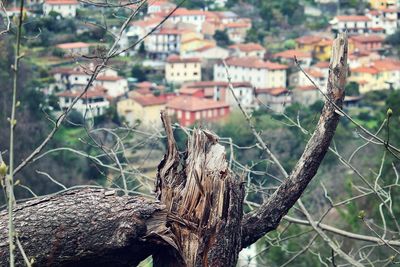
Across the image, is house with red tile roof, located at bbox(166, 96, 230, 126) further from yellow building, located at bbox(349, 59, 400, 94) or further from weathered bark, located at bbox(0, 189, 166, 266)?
weathered bark, located at bbox(0, 189, 166, 266)

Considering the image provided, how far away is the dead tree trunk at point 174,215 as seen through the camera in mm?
2324

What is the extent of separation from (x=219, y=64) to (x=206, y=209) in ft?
75.0

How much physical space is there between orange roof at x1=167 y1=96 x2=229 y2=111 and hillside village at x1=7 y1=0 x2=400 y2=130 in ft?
0.07

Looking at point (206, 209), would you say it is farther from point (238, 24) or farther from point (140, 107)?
point (238, 24)

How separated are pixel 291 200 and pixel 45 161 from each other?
10.0 metres

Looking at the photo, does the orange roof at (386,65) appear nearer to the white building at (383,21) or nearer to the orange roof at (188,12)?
the white building at (383,21)

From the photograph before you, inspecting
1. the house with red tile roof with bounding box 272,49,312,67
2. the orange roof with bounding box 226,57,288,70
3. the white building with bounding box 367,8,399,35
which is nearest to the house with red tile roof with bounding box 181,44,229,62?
the house with red tile roof with bounding box 272,49,312,67

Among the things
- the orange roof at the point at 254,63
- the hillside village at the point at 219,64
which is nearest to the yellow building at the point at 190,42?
the hillside village at the point at 219,64

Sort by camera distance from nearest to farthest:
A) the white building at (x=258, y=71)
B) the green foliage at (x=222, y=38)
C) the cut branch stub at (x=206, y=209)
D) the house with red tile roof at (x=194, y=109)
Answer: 1. the cut branch stub at (x=206, y=209)
2. the house with red tile roof at (x=194, y=109)
3. the white building at (x=258, y=71)
4. the green foliage at (x=222, y=38)

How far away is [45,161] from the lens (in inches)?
488

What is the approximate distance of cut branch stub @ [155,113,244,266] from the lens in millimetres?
2453

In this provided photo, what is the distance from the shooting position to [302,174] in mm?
2609

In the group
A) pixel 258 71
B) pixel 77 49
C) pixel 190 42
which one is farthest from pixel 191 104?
pixel 77 49

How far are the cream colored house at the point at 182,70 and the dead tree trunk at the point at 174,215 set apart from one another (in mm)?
22369
